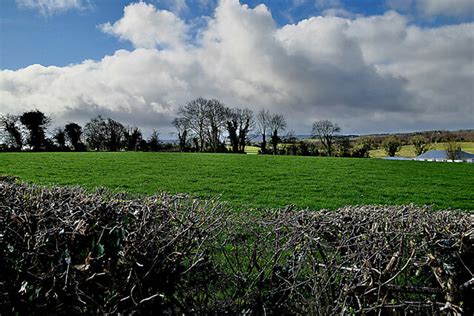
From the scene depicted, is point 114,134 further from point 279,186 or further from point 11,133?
point 279,186

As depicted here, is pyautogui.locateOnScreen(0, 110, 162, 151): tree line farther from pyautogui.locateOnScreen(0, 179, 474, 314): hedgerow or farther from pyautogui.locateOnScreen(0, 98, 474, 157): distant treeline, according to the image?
pyautogui.locateOnScreen(0, 179, 474, 314): hedgerow

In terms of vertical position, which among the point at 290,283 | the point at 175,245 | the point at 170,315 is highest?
the point at 175,245

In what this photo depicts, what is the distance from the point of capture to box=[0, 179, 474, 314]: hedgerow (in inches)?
98.6

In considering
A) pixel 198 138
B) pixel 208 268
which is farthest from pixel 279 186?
pixel 198 138

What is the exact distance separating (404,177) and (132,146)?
48.4 meters

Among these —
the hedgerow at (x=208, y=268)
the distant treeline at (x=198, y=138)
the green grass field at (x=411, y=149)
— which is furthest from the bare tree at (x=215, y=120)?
the hedgerow at (x=208, y=268)

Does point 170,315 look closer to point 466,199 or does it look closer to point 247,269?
point 247,269

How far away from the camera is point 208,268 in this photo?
2.71 meters

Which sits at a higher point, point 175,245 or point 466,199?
point 175,245

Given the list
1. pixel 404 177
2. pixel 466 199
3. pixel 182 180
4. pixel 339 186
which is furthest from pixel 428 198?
pixel 182 180

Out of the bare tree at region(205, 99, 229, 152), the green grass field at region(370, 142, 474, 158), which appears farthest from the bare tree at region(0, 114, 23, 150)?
the green grass field at region(370, 142, 474, 158)

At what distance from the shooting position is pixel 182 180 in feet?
65.9

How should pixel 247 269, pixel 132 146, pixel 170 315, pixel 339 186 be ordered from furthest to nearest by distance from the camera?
pixel 132 146
pixel 339 186
pixel 247 269
pixel 170 315

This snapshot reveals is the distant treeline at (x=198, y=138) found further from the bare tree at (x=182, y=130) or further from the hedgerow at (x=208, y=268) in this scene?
the hedgerow at (x=208, y=268)
